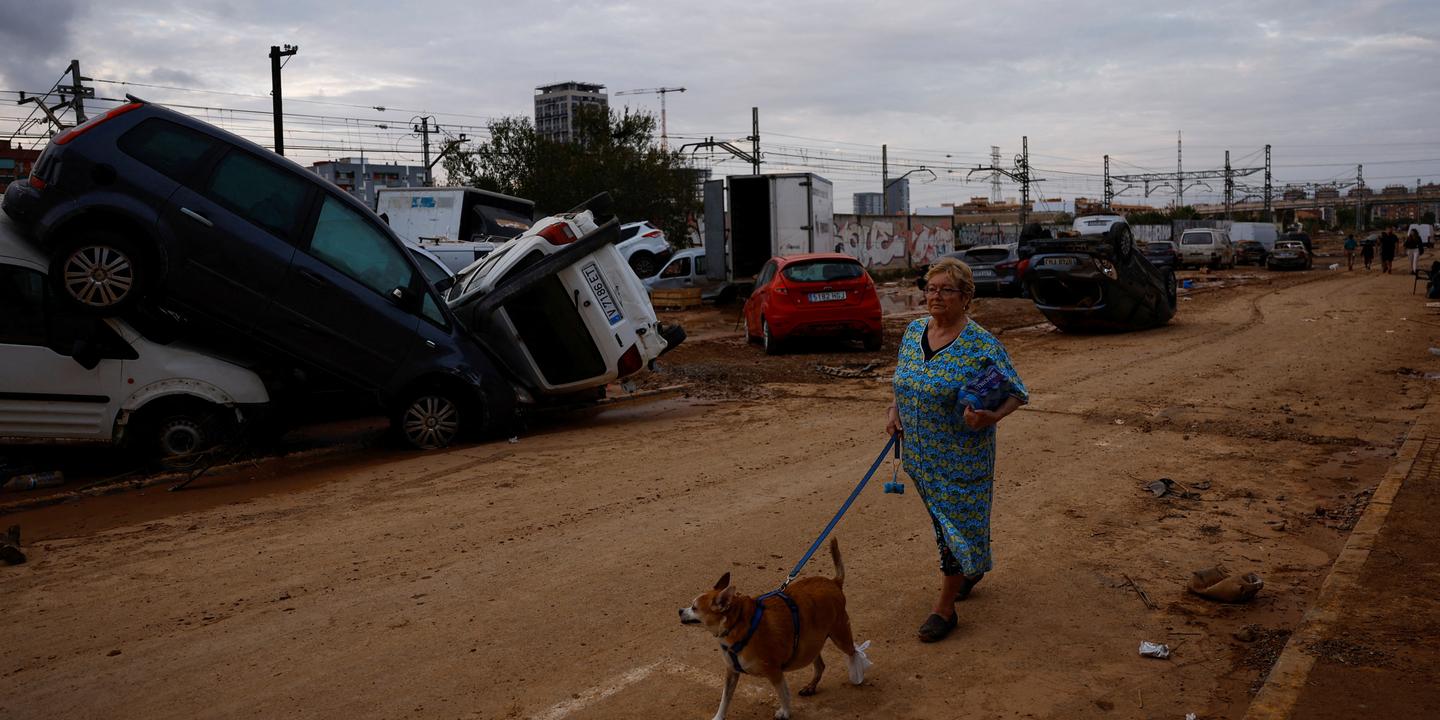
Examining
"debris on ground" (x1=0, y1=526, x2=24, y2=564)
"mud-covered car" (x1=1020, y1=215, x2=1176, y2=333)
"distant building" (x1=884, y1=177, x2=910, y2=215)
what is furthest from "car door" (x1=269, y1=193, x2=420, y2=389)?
"distant building" (x1=884, y1=177, x2=910, y2=215)

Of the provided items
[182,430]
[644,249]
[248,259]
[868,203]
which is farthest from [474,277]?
[868,203]

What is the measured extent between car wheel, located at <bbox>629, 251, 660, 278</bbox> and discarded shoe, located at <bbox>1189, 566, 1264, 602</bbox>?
26.6 m

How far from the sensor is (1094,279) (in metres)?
17.2

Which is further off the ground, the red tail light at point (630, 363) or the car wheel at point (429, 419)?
the red tail light at point (630, 363)

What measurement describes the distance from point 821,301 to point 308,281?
8568mm

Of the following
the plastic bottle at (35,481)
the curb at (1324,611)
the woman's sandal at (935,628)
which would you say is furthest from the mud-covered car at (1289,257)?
the plastic bottle at (35,481)

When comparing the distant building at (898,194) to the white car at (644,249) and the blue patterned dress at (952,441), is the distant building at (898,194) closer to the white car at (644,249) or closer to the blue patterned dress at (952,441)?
the white car at (644,249)

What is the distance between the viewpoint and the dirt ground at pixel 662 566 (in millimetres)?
4359

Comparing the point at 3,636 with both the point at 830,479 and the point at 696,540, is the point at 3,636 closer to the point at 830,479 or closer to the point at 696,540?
the point at 696,540

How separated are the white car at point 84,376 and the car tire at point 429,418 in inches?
55.9

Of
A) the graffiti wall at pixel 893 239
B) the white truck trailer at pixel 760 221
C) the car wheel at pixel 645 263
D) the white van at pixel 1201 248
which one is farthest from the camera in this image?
the graffiti wall at pixel 893 239

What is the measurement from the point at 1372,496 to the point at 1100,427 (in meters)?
2.87

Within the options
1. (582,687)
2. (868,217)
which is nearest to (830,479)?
(582,687)

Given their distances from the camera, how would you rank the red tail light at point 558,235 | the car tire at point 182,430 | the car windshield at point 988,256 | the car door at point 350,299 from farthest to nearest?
the car windshield at point 988,256
the red tail light at point 558,235
the car door at point 350,299
the car tire at point 182,430
